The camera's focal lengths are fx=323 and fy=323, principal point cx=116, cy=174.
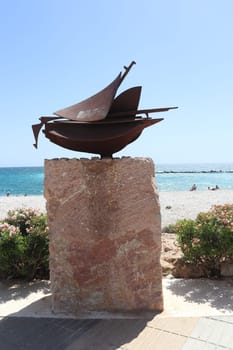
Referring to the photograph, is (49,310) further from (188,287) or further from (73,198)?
(188,287)

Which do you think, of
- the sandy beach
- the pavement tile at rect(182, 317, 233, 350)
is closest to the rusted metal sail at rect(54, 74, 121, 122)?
the pavement tile at rect(182, 317, 233, 350)

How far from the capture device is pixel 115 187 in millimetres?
4340

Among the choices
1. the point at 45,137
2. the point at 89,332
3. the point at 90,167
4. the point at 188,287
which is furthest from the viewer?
the point at 188,287

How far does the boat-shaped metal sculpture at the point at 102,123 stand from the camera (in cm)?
431

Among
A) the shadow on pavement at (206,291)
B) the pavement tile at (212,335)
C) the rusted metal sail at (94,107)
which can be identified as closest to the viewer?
the pavement tile at (212,335)

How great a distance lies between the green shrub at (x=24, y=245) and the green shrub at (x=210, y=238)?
2.47 m

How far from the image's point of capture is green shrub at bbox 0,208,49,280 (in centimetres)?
539

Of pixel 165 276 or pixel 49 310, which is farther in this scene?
pixel 165 276

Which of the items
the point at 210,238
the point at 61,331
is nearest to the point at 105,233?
the point at 61,331

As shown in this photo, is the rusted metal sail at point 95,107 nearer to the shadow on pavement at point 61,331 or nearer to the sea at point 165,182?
the shadow on pavement at point 61,331

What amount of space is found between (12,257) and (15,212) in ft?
2.97

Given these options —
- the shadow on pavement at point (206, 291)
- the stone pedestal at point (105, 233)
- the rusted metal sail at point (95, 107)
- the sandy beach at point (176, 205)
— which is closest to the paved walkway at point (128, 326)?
the shadow on pavement at point (206, 291)

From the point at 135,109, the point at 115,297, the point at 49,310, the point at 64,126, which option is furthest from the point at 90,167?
the point at 49,310

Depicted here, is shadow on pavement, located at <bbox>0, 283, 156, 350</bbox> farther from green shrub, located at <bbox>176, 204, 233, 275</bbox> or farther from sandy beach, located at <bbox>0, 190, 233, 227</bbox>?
sandy beach, located at <bbox>0, 190, 233, 227</bbox>
